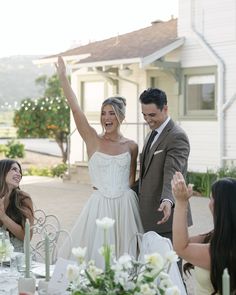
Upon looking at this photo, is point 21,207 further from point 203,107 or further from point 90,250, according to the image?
point 203,107

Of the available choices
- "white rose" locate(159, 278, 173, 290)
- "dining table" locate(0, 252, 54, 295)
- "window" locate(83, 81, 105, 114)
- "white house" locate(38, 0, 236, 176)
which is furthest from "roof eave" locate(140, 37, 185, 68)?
"white rose" locate(159, 278, 173, 290)

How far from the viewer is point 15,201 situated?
4637 mm

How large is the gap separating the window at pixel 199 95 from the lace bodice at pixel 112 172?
10.9 m

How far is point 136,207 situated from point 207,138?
11009mm

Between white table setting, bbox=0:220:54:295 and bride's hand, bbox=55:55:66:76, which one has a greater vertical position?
bride's hand, bbox=55:55:66:76

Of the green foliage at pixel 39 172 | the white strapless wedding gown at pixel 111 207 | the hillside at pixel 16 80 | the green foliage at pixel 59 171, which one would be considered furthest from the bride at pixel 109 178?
the hillside at pixel 16 80

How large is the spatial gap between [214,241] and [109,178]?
1.78 m

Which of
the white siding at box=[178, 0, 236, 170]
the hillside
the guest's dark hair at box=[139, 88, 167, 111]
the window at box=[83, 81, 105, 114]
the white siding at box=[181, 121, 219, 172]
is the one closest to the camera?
the guest's dark hair at box=[139, 88, 167, 111]

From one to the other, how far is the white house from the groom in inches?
409

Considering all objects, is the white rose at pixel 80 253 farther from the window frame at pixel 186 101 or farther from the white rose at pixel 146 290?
the window frame at pixel 186 101

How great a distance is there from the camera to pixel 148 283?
6.67ft

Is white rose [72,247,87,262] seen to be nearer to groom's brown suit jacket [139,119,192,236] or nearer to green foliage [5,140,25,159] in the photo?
groom's brown suit jacket [139,119,192,236]

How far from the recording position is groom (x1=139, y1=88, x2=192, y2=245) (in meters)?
4.13

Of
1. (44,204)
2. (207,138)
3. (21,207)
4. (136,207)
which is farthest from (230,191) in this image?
(207,138)
